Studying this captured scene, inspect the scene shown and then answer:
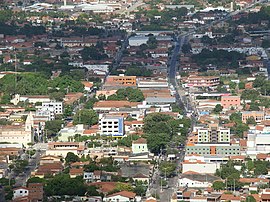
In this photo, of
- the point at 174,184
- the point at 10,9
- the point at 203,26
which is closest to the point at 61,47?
the point at 203,26

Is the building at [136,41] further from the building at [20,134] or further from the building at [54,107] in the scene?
the building at [20,134]

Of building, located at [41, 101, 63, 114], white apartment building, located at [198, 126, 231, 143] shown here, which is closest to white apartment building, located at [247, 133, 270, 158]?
white apartment building, located at [198, 126, 231, 143]

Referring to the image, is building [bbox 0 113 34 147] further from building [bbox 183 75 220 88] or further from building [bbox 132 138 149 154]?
building [bbox 183 75 220 88]

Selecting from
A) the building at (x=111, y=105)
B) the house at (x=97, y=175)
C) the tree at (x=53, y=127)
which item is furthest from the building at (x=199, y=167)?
the building at (x=111, y=105)

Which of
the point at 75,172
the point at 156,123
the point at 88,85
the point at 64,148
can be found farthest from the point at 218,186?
the point at 88,85

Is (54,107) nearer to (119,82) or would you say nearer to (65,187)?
(119,82)

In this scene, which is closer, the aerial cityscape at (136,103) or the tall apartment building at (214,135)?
the aerial cityscape at (136,103)
